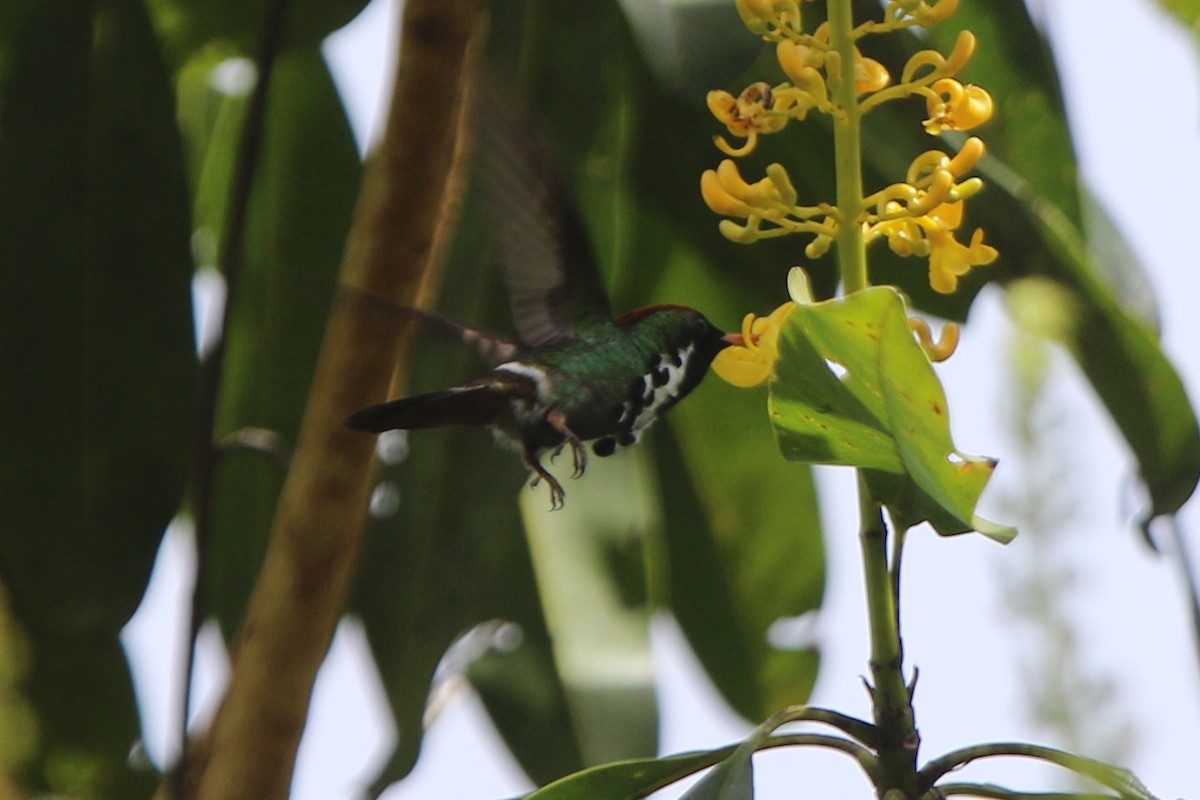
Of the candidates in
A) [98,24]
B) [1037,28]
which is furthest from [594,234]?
[98,24]

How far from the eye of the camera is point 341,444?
136cm

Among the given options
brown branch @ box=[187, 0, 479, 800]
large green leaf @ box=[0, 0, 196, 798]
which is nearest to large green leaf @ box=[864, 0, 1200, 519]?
brown branch @ box=[187, 0, 479, 800]

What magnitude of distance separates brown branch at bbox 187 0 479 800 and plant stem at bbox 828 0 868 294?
0.59 metres

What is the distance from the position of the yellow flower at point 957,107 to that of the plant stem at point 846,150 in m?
0.08

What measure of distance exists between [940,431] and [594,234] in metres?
0.87

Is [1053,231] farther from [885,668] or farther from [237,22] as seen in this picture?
[237,22]

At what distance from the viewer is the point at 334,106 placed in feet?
6.28

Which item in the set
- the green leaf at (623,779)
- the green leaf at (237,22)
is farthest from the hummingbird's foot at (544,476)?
the green leaf at (237,22)

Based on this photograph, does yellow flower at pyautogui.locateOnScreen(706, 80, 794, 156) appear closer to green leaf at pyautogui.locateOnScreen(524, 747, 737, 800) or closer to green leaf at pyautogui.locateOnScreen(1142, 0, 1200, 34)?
green leaf at pyautogui.locateOnScreen(1142, 0, 1200, 34)

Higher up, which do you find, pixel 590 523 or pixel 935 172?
pixel 935 172

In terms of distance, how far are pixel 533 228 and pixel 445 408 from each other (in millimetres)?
166

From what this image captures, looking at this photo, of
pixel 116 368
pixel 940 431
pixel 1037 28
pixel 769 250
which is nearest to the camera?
pixel 940 431

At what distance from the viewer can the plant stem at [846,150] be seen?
84cm

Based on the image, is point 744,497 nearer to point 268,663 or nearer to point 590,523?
point 590,523
